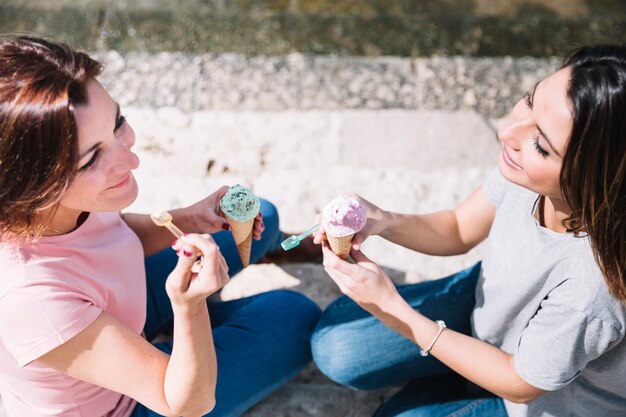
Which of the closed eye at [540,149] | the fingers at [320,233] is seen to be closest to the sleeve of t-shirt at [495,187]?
the closed eye at [540,149]

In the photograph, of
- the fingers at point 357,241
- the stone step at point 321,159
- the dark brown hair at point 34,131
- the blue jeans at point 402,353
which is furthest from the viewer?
the stone step at point 321,159

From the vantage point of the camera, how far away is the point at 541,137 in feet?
5.40

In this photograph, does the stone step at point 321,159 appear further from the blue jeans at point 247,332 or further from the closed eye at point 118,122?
the closed eye at point 118,122

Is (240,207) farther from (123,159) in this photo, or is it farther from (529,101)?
(529,101)

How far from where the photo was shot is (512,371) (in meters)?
1.78

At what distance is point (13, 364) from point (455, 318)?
4.48 feet

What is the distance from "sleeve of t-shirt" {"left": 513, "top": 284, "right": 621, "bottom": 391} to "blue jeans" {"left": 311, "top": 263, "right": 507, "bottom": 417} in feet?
1.31

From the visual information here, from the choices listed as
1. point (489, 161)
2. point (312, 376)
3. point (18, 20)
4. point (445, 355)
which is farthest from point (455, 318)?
point (18, 20)

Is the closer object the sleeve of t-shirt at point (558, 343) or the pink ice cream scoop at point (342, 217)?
the sleeve of t-shirt at point (558, 343)

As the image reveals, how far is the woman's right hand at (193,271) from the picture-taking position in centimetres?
154

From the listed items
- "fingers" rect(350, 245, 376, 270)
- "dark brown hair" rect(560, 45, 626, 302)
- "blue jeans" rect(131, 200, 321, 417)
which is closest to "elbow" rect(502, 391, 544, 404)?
"dark brown hair" rect(560, 45, 626, 302)

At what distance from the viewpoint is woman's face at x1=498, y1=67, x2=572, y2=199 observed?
5.21 feet

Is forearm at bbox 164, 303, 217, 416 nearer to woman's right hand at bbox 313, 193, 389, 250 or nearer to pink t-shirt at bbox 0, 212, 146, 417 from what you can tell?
pink t-shirt at bbox 0, 212, 146, 417

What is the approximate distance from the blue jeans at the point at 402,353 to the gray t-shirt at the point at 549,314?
0.13 metres
